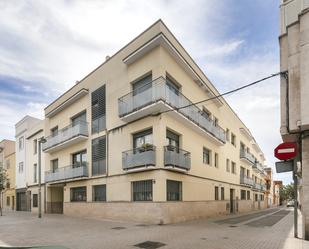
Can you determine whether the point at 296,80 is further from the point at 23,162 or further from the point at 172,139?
the point at 23,162

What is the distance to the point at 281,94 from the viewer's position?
398 inches

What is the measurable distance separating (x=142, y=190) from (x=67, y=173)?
986 centimetres

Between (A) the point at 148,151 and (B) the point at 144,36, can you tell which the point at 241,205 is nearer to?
(A) the point at 148,151

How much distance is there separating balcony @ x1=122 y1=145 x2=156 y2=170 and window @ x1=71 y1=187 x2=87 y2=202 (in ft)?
23.4

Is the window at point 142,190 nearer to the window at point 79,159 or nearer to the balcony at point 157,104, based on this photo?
the balcony at point 157,104

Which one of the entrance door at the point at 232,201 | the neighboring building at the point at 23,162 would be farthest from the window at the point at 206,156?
the neighboring building at the point at 23,162

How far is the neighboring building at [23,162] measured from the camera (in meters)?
35.2

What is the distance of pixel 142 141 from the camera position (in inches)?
735

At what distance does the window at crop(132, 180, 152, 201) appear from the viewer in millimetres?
17219

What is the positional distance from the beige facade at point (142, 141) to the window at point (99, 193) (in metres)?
0.07

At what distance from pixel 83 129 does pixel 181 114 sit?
9.04m

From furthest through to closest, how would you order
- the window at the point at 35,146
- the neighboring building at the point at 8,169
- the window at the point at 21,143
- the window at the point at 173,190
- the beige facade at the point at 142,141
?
1. the neighboring building at the point at 8,169
2. the window at the point at 21,143
3. the window at the point at 35,146
4. the window at the point at 173,190
5. the beige facade at the point at 142,141

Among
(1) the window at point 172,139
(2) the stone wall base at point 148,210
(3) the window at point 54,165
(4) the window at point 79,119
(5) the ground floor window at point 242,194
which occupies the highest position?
(4) the window at point 79,119

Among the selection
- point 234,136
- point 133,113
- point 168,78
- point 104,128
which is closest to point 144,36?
point 168,78
